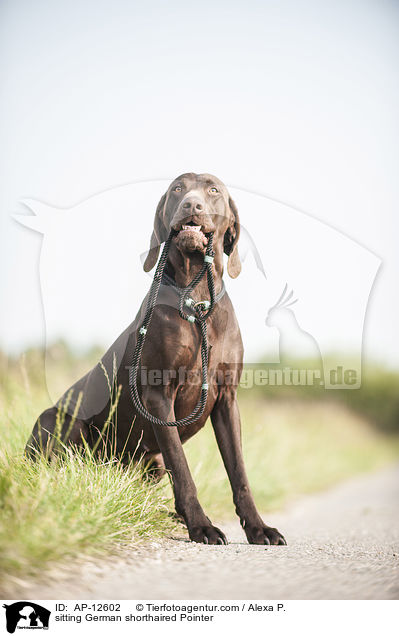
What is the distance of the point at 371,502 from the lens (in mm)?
6777

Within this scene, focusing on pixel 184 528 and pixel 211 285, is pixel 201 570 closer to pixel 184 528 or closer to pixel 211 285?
pixel 184 528

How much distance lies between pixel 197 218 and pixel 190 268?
0.94 ft

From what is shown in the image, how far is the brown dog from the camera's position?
2930mm

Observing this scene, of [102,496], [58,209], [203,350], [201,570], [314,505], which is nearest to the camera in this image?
[201,570]

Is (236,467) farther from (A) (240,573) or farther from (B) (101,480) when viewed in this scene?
(A) (240,573)

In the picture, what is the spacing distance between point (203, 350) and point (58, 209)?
4.27 ft

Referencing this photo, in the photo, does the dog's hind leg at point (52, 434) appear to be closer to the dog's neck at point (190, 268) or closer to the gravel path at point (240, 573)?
the gravel path at point (240, 573)

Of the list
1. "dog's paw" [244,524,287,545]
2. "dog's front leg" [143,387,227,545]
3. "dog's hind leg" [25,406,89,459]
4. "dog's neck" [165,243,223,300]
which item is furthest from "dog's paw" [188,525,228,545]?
"dog's neck" [165,243,223,300]

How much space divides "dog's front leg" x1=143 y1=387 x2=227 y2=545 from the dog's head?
0.89 meters
